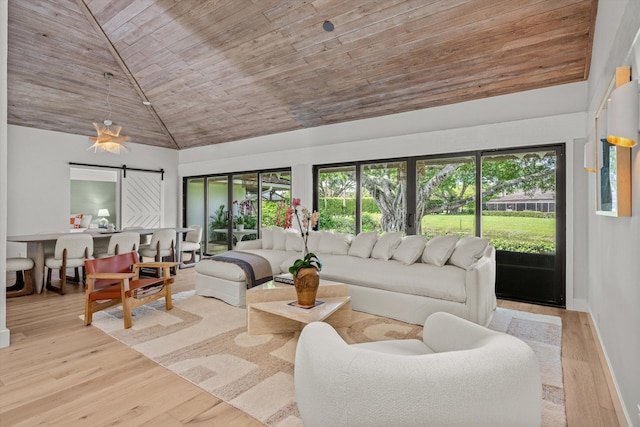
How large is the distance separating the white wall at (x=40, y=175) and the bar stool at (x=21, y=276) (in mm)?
1672

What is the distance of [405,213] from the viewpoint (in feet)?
17.3

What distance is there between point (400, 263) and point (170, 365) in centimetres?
253

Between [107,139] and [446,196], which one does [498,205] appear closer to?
[446,196]

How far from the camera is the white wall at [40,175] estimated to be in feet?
19.7

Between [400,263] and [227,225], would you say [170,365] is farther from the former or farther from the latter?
[227,225]

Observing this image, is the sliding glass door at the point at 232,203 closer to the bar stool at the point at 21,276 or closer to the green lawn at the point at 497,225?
the green lawn at the point at 497,225

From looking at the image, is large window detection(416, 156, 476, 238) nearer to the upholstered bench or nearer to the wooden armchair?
the upholstered bench

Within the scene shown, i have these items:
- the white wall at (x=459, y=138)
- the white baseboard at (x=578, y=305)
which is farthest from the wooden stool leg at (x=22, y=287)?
the white baseboard at (x=578, y=305)

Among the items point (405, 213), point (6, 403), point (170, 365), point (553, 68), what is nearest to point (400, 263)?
point (405, 213)

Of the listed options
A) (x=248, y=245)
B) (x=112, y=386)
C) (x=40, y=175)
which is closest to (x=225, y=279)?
(x=248, y=245)

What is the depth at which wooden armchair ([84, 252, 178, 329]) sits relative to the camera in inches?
129

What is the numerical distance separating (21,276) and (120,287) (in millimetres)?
2548

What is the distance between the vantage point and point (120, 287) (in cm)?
340

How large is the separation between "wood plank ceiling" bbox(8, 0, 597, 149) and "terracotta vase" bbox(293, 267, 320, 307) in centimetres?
284
